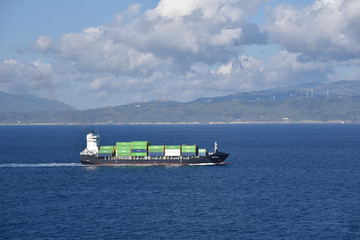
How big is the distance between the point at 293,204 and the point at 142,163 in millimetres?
62789

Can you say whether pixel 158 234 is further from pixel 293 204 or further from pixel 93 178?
pixel 93 178

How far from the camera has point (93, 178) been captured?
11400cm

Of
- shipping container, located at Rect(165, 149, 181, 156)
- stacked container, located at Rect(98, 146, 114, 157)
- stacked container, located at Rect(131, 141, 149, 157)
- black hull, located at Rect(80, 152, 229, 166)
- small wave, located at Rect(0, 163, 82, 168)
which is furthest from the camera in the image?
stacked container, located at Rect(98, 146, 114, 157)

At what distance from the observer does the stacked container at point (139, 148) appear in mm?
137750

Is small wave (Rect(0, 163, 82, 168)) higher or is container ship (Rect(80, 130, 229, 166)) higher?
container ship (Rect(80, 130, 229, 166))

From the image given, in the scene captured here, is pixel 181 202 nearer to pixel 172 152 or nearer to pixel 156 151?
pixel 172 152

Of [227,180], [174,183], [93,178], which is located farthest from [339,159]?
[93,178]

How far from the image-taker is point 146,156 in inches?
5443

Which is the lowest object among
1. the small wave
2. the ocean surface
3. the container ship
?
the ocean surface

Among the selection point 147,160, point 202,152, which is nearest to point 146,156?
point 147,160

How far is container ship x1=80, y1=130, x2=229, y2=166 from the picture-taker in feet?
449

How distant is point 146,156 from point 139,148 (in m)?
3.22

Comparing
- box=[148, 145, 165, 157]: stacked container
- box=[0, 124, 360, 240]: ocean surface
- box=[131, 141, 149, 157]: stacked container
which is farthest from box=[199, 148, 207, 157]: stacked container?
box=[131, 141, 149, 157]: stacked container

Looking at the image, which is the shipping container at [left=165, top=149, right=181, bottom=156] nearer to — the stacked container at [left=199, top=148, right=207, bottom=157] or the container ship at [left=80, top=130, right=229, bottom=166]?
the container ship at [left=80, top=130, right=229, bottom=166]
